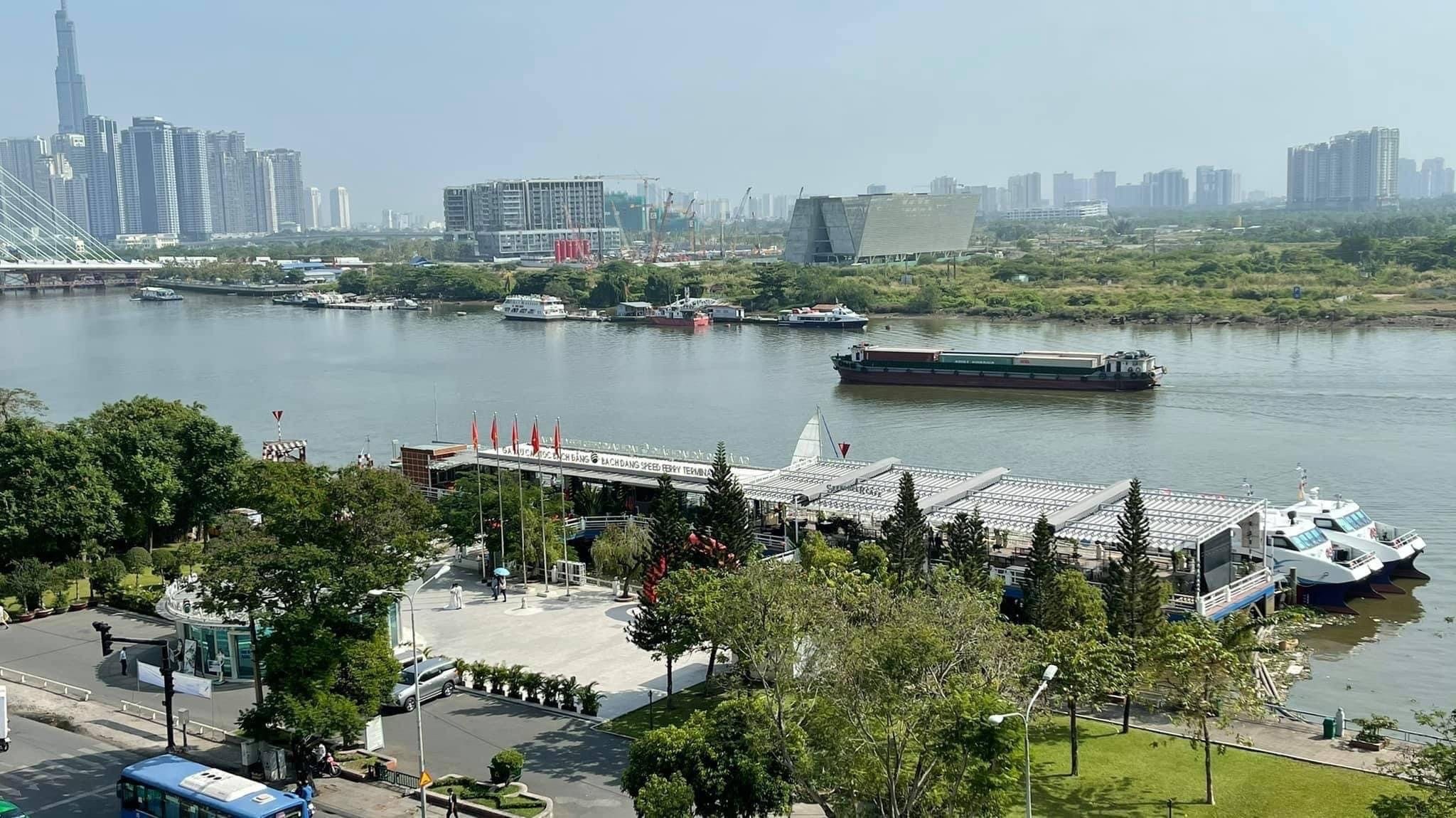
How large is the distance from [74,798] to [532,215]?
134 metres

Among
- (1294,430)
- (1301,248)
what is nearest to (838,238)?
(1301,248)

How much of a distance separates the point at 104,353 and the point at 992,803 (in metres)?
56.7

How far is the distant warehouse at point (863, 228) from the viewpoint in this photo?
95375mm

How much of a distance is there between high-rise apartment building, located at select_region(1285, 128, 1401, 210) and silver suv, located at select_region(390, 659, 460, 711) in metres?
197

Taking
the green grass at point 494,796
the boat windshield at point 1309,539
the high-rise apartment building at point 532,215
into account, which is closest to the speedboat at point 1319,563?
the boat windshield at point 1309,539

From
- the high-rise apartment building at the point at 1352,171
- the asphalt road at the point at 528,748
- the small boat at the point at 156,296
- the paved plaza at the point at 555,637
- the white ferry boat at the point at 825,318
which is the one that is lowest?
the asphalt road at the point at 528,748

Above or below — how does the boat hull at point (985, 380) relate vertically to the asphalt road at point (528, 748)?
above

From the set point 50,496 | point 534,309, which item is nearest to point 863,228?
point 534,309

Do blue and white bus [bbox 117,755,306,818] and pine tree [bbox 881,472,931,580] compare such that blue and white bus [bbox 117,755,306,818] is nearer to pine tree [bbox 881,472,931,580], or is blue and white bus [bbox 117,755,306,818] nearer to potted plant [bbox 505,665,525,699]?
potted plant [bbox 505,665,525,699]

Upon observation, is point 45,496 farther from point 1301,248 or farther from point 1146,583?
point 1301,248

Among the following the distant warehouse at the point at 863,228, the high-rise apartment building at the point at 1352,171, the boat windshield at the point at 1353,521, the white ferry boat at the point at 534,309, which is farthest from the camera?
the high-rise apartment building at the point at 1352,171

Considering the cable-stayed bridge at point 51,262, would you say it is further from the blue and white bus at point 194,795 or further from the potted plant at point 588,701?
the blue and white bus at point 194,795

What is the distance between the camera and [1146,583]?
50.2 feet

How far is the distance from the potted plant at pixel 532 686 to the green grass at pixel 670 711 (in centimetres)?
105
